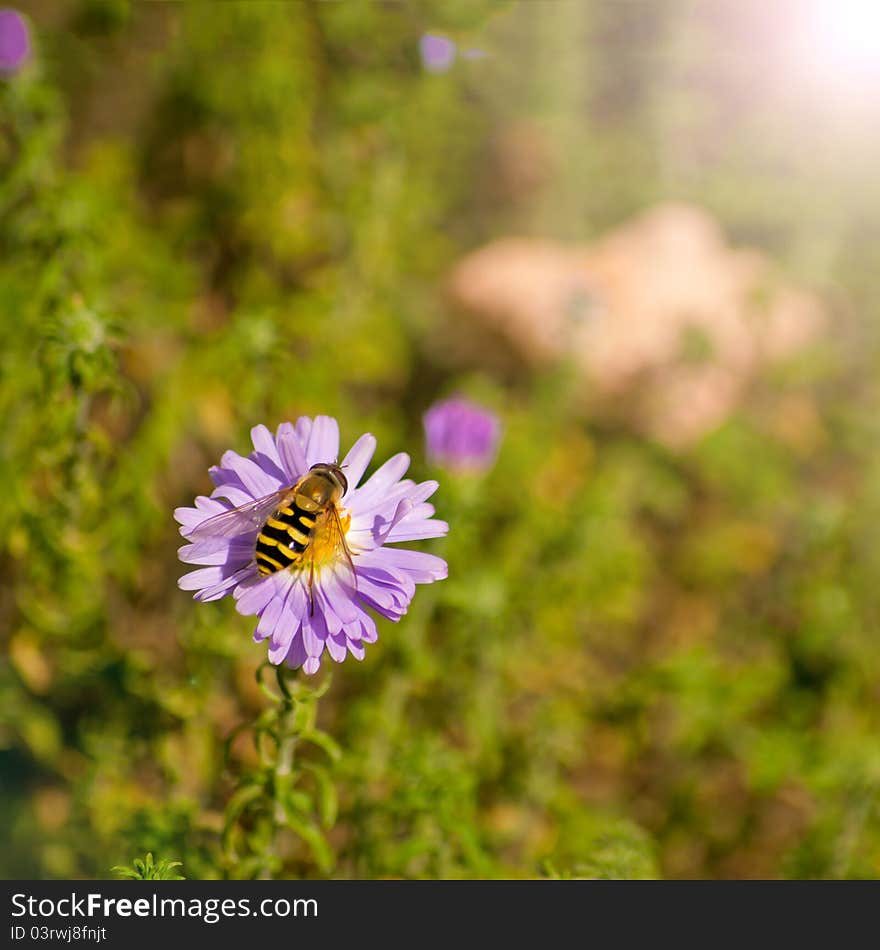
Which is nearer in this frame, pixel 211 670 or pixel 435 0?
pixel 211 670

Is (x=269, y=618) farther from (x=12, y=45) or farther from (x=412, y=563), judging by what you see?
(x=12, y=45)

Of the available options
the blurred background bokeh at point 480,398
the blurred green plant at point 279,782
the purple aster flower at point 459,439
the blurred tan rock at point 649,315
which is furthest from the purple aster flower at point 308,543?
the blurred tan rock at point 649,315

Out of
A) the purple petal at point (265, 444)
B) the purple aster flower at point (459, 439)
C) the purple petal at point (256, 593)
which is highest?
the purple aster flower at point (459, 439)

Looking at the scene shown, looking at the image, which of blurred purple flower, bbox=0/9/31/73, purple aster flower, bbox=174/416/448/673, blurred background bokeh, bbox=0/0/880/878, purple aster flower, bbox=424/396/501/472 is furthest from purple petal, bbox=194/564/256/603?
blurred purple flower, bbox=0/9/31/73

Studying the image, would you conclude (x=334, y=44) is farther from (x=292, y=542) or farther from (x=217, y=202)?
(x=292, y=542)

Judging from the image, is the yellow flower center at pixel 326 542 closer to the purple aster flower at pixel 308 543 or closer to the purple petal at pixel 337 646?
the purple aster flower at pixel 308 543

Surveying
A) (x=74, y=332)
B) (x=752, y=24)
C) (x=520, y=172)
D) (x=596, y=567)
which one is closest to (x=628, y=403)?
(x=596, y=567)
